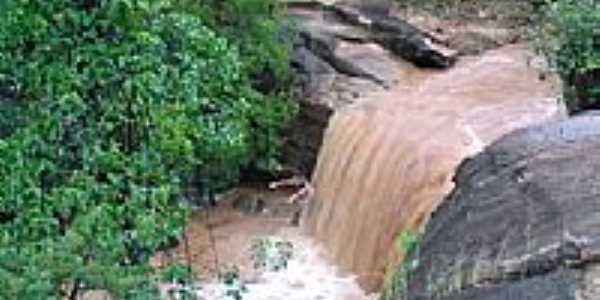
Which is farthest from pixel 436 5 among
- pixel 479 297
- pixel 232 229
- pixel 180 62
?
pixel 479 297

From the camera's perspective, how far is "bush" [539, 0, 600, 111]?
27.0 feet

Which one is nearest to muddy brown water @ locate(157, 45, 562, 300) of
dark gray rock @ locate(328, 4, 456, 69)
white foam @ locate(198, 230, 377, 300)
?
white foam @ locate(198, 230, 377, 300)

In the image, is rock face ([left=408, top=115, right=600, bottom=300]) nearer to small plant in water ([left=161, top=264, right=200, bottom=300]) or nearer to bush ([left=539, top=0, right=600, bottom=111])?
small plant in water ([left=161, top=264, right=200, bottom=300])

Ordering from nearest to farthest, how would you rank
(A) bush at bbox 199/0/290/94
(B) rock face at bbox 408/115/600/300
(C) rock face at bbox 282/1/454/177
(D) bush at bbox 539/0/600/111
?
(B) rock face at bbox 408/115/600/300 → (D) bush at bbox 539/0/600/111 → (A) bush at bbox 199/0/290/94 → (C) rock face at bbox 282/1/454/177

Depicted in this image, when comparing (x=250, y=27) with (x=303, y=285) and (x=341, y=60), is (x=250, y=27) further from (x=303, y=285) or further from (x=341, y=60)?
(x=303, y=285)

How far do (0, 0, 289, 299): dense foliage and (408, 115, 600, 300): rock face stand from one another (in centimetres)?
115

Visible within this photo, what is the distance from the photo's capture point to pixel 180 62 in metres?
5.88

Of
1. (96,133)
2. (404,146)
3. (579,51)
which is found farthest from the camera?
(404,146)

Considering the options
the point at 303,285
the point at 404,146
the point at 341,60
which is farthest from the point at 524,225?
the point at 341,60

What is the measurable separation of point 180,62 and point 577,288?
2285mm

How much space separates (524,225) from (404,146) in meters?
4.99

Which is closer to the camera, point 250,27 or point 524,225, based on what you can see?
point 524,225

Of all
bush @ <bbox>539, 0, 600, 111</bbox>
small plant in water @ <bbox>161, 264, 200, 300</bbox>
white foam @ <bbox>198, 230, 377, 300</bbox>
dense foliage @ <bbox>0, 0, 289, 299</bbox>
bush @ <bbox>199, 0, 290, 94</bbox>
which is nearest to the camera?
dense foliage @ <bbox>0, 0, 289, 299</bbox>

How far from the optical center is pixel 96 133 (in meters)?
5.80
